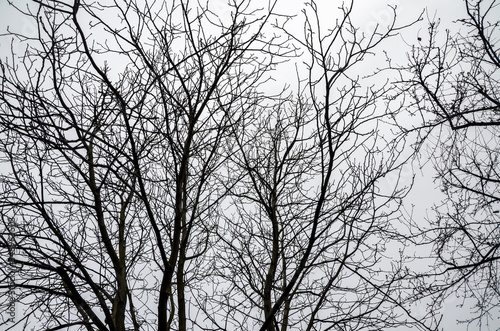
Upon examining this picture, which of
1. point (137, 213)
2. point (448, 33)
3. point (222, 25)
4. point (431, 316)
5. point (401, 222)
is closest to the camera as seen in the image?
point (222, 25)

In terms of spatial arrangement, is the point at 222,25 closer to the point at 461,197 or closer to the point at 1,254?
the point at 1,254

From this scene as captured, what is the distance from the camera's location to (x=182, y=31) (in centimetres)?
314

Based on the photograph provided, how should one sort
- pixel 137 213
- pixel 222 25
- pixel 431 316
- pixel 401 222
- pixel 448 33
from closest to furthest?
pixel 222 25 < pixel 431 316 < pixel 448 33 < pixel 401 222 < pixel 137 213

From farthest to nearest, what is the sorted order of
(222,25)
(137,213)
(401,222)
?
1. (137,213)
2. (401,222)
3. (222,25)

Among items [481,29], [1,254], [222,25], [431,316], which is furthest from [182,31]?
[431,316]

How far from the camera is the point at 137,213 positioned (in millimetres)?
5734

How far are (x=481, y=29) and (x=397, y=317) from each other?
3.39 metres

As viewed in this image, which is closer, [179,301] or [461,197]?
[179,301]

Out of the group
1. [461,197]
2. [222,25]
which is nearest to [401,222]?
[461,197]

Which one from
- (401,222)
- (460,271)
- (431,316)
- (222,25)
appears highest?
(222,25)

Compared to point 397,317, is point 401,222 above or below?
above

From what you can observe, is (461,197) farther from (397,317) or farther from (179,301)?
(179,301)

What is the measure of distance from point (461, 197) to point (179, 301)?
12.2 feet

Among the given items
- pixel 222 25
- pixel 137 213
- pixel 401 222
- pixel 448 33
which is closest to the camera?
pixel 222 25
